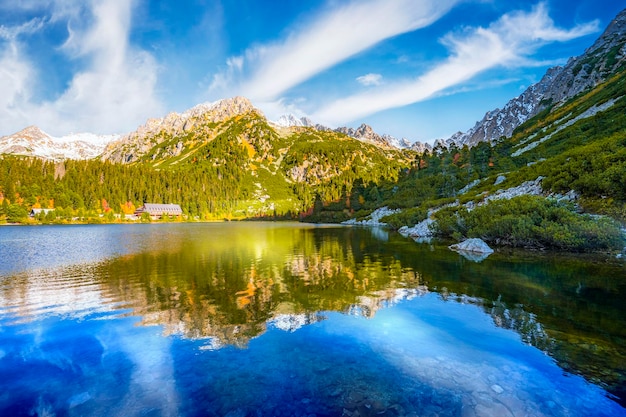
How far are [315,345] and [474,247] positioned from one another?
36545 millimetres

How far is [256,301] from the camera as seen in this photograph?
19.5m

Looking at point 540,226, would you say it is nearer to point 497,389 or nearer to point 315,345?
point 497,389

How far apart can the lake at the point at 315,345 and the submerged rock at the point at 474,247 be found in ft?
46.8

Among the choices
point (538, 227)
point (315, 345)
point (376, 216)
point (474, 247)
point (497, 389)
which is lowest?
point (474, 247)

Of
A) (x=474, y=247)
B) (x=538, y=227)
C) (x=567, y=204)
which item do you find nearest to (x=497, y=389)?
(x=474, y=247)

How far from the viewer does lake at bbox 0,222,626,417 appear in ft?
29.8

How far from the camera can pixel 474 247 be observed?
4272 centimetres

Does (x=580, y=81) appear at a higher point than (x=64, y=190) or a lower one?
higher

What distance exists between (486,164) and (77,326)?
13059cm

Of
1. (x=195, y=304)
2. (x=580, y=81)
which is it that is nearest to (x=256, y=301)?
(x=195, y=304)

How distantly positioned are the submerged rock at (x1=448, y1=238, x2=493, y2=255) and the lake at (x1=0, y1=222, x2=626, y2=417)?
1425cm

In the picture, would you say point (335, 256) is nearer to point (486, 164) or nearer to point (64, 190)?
point (486, 164)

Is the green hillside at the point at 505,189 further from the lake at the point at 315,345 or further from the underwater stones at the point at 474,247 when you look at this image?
the lake at the point at 315,345

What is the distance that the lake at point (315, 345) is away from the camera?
909 cm
